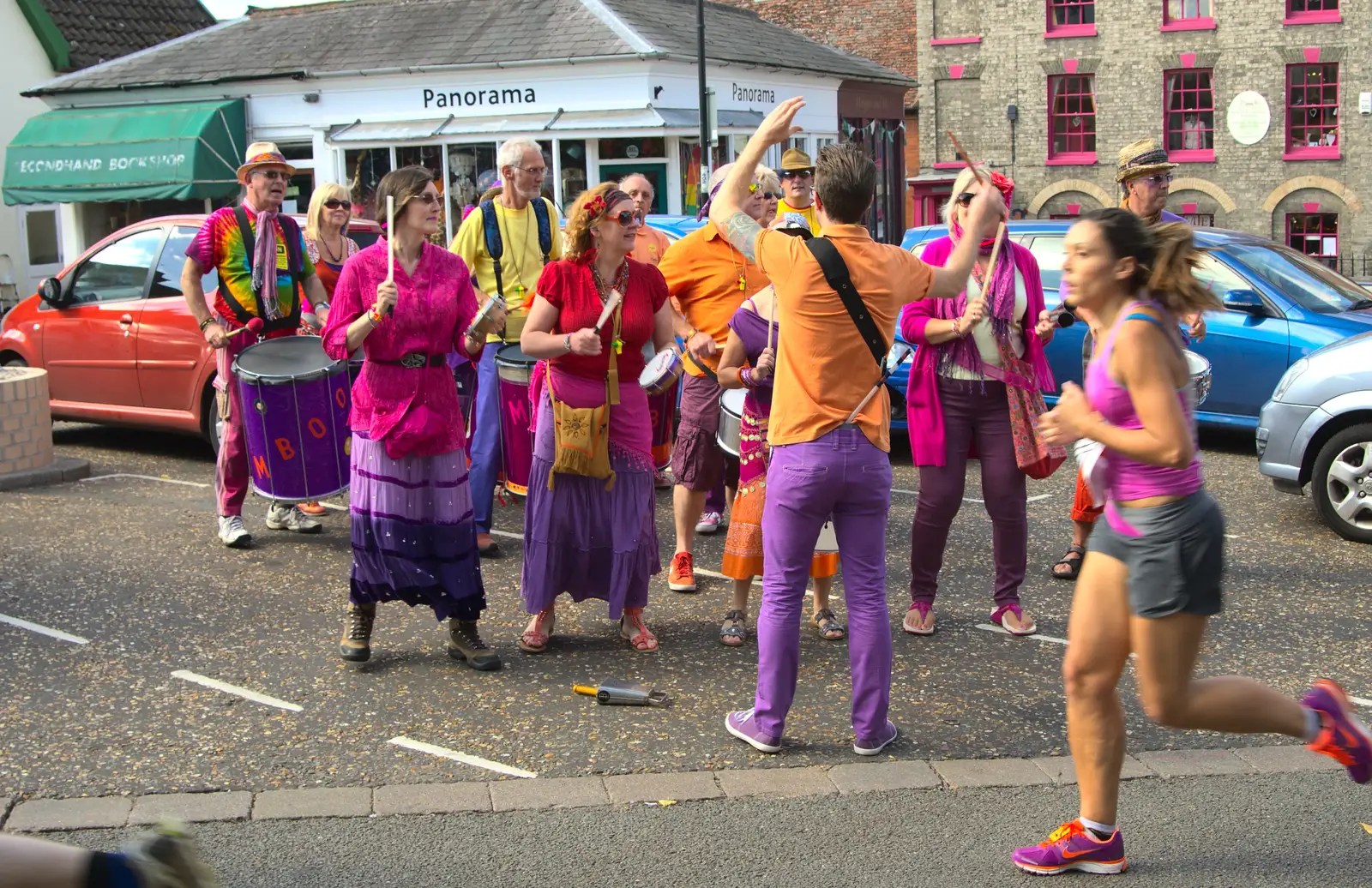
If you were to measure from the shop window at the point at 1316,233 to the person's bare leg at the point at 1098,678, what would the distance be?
1269 inches

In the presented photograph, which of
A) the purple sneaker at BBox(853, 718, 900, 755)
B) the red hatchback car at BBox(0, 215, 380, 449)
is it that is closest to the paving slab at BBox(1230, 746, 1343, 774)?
the purple sneaker at BBox(853, 718, 900, 755)

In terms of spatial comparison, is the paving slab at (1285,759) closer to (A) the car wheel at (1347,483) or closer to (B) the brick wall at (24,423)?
(A) the car wheel at (1347,483)

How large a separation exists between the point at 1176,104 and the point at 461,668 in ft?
107

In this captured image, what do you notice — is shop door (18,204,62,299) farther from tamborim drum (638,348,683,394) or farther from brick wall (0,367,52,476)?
tamborim drum (638,348,683,394)

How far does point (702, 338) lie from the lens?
6.43m

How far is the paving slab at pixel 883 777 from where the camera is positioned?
4766mm

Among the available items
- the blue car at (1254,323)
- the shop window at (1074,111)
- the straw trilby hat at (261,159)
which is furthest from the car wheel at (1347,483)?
the shop window at (1074,111)

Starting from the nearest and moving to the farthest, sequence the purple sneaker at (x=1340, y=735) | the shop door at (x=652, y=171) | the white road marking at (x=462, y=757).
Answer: the purple sneaker at (x=1340, y=735) → the white road marking at (x=462, y=757) → the shop door at (x=652, y=171)

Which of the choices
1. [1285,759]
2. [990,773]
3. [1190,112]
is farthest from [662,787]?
[1190,112]

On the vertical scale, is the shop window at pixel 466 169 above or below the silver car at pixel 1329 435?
above

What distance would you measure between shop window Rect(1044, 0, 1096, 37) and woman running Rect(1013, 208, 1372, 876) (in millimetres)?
33635

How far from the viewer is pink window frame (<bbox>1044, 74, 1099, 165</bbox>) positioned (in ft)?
117

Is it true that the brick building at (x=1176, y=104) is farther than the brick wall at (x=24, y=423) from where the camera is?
Yes

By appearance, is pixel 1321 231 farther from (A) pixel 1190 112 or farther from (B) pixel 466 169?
(B) pixel 466 169
